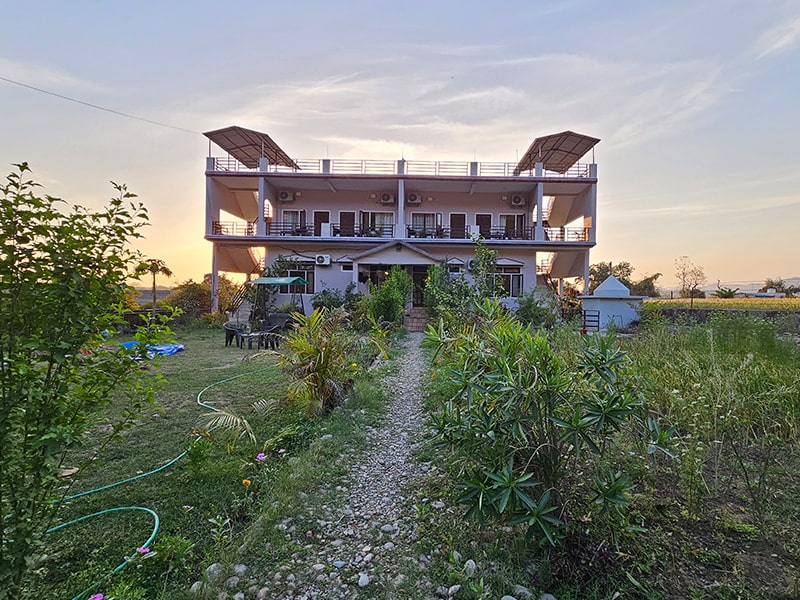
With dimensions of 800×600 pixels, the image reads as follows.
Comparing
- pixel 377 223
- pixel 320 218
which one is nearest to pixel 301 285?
pixel 320 218

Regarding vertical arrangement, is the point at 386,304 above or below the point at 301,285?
below

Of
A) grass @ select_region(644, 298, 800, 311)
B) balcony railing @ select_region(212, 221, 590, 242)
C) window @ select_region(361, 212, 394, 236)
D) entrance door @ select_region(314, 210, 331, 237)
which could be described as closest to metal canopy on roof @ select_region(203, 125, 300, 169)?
entrance door @ select_region(314, 210, 331, 237)

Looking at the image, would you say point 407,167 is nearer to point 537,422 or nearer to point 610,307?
point 610,307

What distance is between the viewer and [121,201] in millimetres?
1608

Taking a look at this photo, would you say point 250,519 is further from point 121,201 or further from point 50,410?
point 121,201

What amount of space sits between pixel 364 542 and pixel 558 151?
20.0 meters

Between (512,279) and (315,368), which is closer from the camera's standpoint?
(315,368)

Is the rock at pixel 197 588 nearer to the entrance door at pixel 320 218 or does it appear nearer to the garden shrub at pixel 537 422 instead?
the garden shrub at pixel 537 422

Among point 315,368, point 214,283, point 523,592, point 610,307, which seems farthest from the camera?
point 214,283

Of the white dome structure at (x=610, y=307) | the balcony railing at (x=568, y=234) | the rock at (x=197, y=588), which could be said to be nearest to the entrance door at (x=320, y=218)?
the balcony railing at (x=568, y=234)

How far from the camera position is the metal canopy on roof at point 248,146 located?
1678 centimetres

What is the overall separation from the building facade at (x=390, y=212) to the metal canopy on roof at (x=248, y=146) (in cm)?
5

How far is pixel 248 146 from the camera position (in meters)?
18.1

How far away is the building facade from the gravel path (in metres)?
13.6
